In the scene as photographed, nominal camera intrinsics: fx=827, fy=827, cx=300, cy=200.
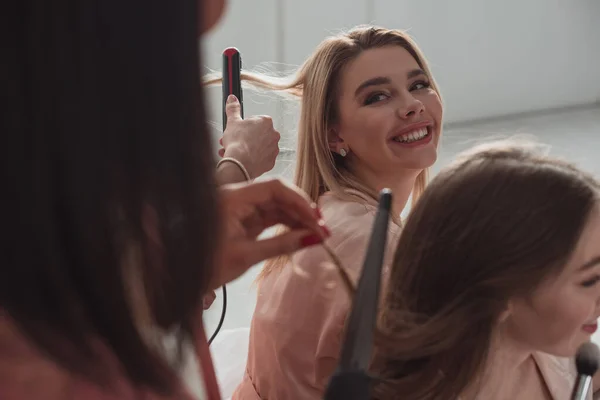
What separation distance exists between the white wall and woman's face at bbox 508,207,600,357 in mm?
2406

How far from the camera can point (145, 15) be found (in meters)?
0.40

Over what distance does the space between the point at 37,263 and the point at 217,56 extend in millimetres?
2535

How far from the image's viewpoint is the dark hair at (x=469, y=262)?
31.0 inches

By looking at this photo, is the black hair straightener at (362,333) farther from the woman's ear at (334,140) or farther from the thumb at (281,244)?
the woman's ear at (334,140)

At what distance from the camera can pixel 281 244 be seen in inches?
21.5

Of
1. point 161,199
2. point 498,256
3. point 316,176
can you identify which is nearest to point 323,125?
Result: point 316,176

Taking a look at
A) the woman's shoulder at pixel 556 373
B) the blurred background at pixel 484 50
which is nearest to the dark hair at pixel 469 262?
the woman's shoulder at pixel 556 373

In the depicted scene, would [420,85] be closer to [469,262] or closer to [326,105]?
[326,105]

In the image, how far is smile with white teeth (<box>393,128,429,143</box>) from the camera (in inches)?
51.3

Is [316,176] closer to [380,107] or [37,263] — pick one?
[380,107]

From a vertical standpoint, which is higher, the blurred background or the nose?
the nose

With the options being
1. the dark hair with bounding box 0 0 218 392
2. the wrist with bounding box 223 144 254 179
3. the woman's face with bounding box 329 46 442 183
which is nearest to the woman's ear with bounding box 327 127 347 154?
the woman's face with bounding box 329 46 442 183

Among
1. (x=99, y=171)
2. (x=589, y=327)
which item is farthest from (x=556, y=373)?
(x=99, y=171)

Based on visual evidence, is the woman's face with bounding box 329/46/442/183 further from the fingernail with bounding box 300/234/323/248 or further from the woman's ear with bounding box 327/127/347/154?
the fingernail with bounding box 300/234/323/248
